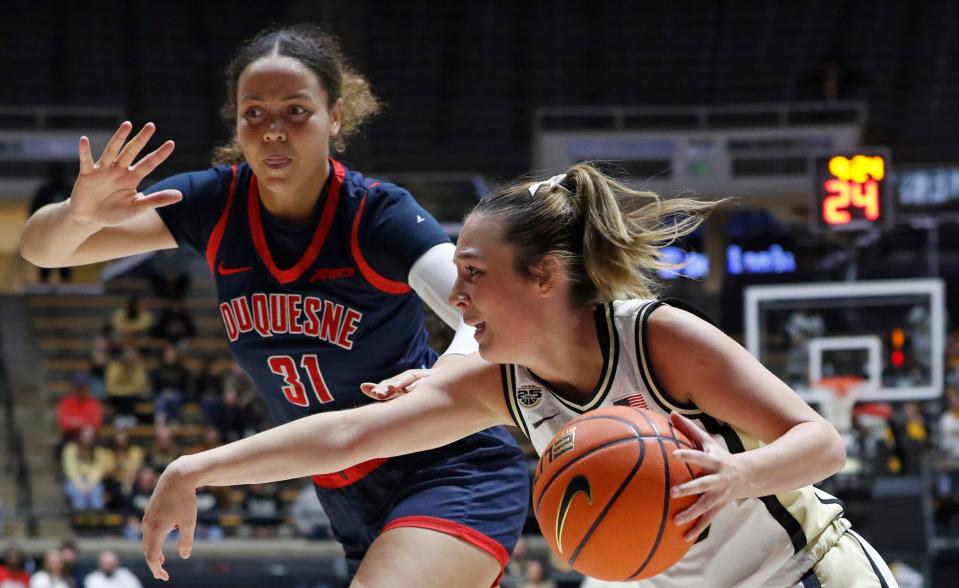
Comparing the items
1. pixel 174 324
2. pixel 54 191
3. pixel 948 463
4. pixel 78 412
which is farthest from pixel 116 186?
pixel 54 191

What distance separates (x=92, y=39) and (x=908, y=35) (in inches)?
480

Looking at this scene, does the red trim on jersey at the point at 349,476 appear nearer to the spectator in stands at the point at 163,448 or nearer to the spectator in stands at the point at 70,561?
the spectator in stands at the point at 70,561

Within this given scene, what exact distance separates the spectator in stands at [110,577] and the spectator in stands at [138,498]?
924 mm

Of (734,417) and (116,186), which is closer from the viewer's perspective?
(734,417)

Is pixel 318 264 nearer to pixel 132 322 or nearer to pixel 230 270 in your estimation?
pixel 230 270

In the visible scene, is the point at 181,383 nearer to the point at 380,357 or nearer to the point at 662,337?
the point at 380,357

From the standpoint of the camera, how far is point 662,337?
2.56m

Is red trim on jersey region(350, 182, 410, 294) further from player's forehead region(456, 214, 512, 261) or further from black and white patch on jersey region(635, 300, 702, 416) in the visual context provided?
black and white patch on jersey region(635, 300, 702, 416)

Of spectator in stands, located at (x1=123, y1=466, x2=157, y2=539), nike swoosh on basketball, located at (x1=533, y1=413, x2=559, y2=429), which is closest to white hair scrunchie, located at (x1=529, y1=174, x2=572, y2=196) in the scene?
nike swoosh on basketball, located at (x1=533, y1=413, x2=559, y2=429)

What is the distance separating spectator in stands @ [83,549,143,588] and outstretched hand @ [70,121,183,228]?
8.20 metres

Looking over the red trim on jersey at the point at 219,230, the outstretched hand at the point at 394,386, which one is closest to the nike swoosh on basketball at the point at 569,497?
the outstretched hand at the point at 394,386

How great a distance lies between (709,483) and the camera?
218 centimetres

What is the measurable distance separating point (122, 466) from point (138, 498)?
84cm

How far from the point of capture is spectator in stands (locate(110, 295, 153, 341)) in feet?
47.6
